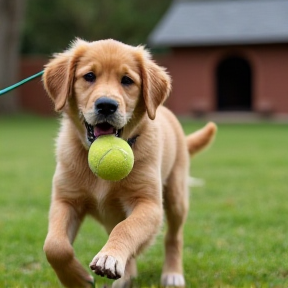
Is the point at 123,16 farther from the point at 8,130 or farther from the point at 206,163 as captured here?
the point at 206,163

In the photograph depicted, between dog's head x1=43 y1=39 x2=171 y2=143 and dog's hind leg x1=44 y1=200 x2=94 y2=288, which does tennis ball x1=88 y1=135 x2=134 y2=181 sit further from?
dog's hind leg x1=44 y1=200 x2=94 y2=288

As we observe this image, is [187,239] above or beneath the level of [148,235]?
beneath

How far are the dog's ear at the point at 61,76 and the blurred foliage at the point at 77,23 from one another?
118 feet

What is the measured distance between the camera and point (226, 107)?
31797 millimetres

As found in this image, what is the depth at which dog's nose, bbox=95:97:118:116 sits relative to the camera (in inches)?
156

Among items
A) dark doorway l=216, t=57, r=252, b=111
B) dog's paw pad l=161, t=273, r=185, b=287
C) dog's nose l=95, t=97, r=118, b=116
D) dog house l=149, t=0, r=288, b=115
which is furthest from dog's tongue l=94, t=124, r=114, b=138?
dark doorway l=216, t=57, r=252, b=111

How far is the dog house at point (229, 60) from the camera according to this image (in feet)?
95.8

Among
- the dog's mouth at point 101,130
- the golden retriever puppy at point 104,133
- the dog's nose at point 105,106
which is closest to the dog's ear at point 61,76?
the golden retriever puppy at point 104,133

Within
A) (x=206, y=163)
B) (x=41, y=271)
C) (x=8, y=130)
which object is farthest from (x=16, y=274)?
(x=8, y=130)

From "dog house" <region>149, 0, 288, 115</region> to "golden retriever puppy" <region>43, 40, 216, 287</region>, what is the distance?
82.0 feet

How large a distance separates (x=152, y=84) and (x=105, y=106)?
581mm

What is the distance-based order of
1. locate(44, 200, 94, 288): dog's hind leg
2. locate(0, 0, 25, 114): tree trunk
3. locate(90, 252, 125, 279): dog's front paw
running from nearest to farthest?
locate(90, 252, 125, 279): dog's front paw
locate(44, 200, 94, 288): dog's hind leg
locate(0, 0, 25, 114): tree trunk

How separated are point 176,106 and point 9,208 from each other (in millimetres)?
23236

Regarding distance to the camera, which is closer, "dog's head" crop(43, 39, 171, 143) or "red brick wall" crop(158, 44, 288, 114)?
"dog's head" crop(43, 39, 171, 143)
